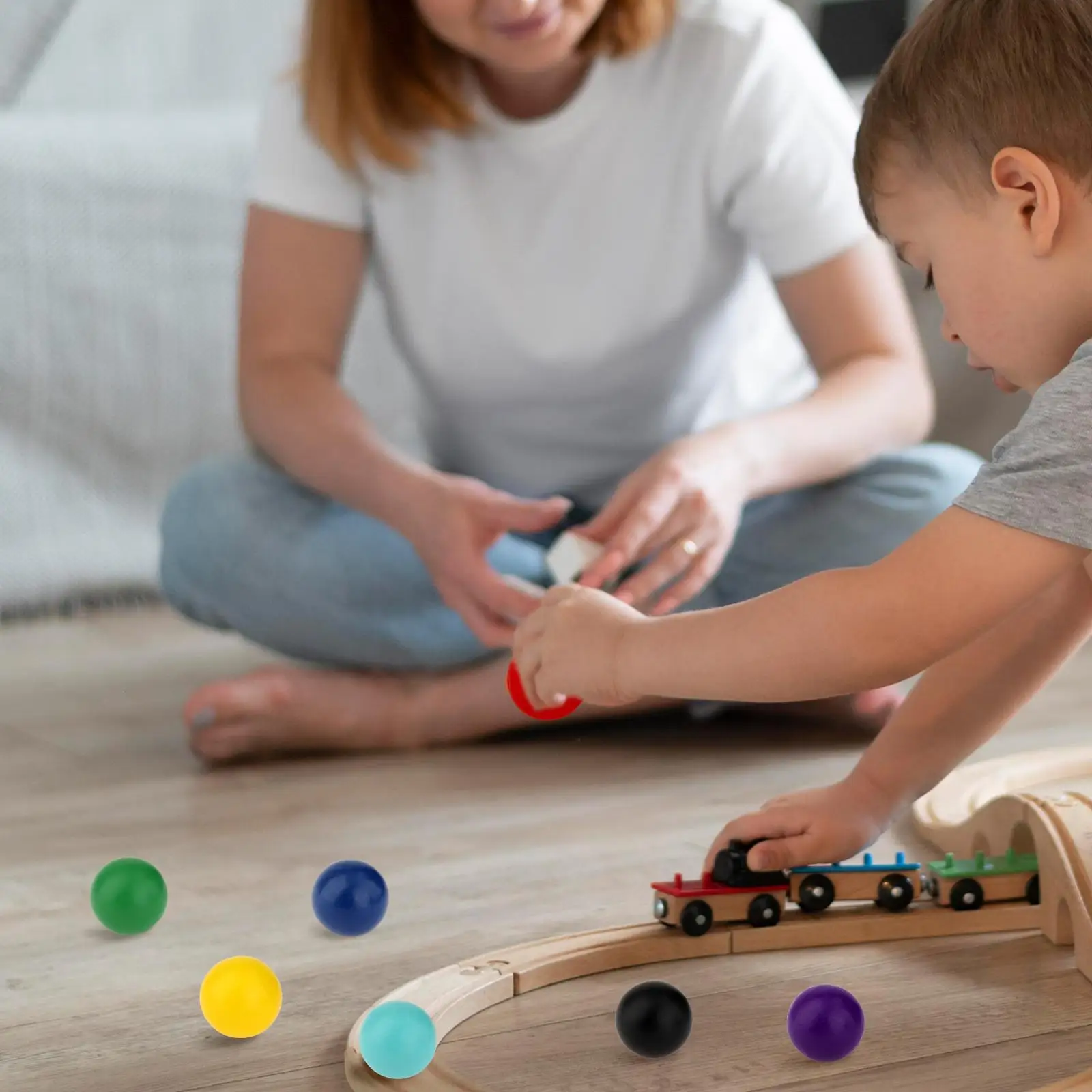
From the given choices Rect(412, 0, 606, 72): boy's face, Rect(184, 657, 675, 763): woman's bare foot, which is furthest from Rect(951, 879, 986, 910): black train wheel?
Rect(412, 0, 606, 72): boy's face

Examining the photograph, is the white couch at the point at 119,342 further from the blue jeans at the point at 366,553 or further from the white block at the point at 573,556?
the white block at the point at 573,556

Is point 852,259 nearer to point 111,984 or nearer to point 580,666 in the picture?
point 580,666

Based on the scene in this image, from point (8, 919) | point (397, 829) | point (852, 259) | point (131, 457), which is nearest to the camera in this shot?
point (8, 919)

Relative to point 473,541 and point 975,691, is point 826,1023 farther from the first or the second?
point 473,541

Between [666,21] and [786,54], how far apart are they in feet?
0.34

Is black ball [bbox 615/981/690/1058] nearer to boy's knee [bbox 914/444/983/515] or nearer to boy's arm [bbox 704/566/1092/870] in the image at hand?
boy's arm [bbox 704/566/1092/870]

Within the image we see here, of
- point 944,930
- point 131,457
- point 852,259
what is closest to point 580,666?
point 944,930

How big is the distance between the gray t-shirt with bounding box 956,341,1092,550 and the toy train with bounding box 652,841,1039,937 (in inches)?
9.7

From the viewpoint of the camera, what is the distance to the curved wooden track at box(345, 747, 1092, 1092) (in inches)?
31.4

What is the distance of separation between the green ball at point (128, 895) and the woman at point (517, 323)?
37 centimetres

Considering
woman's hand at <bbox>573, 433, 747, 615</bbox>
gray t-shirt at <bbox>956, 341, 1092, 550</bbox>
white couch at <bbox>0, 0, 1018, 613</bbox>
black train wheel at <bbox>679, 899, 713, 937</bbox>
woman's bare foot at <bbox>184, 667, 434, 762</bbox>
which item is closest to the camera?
gray t-shirt at <bbox>956, 341, 1092, 550</bbox>

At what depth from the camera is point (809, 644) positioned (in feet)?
2.44

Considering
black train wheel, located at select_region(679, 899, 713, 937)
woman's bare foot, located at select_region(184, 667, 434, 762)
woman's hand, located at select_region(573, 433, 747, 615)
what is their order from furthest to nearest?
woman's bare foot, located at select_region(184, 667, 434, 762)
woman's hand, located at select_region(573, 433, 747, 615)
black train wheel, located at select_region(679, 899, 713, 937)

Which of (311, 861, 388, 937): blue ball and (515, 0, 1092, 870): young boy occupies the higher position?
(515, 0, 1092, 870): young boy
